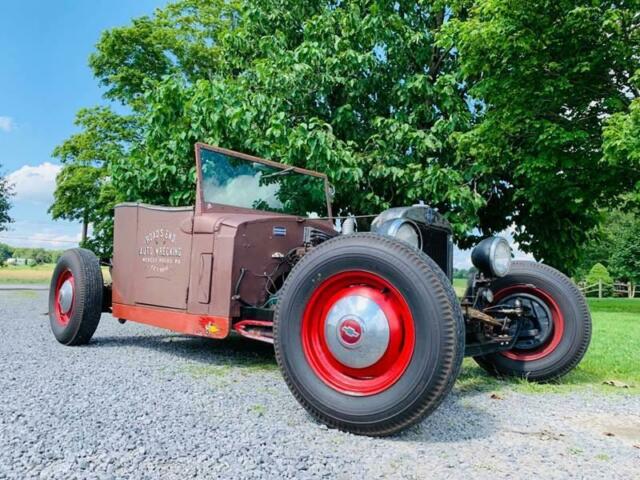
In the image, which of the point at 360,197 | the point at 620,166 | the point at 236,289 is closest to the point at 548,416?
the point at 236,289

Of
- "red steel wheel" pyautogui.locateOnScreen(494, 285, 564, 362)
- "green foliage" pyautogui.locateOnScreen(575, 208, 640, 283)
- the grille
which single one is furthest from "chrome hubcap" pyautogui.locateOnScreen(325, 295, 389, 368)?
"green foliage" pyautogui.locateOnScreen(575, 208, 640, 283)

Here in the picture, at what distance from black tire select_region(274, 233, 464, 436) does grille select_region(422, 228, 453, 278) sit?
1130mm

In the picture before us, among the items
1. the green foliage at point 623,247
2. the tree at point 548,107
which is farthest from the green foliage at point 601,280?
the tree at point 548,107

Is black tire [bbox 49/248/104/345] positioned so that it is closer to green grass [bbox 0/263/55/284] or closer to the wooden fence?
green grass [bbox 0/263/55/284]

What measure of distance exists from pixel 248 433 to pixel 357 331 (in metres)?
0.71

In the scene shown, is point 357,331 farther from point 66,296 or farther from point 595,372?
point 66,296

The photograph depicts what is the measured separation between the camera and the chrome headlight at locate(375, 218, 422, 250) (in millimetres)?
3283

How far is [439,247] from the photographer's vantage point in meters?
3.85

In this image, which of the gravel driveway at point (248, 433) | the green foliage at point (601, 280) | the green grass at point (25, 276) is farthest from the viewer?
the green foliage at point (601, 280)

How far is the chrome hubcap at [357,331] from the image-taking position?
2.54 meters

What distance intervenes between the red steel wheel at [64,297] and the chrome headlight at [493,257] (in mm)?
3702

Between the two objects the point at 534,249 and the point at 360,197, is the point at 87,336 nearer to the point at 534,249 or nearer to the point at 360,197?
the point at 360,197

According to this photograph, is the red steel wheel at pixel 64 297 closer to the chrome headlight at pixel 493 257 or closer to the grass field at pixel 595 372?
the grass field at pixel 595 372

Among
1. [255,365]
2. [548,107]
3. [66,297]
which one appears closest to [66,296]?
[66,297]
